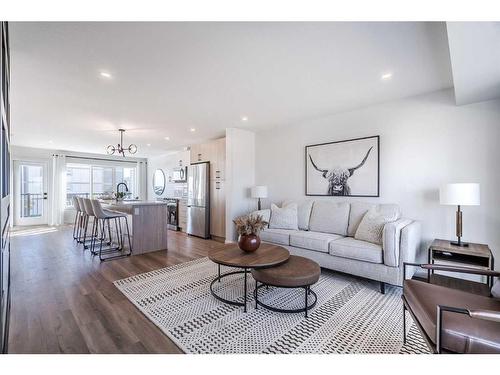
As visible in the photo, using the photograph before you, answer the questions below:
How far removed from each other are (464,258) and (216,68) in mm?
3342

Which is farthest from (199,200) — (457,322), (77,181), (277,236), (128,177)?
(77,181)

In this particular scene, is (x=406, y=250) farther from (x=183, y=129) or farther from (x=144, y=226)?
(x=183, y=129)

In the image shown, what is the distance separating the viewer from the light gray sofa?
244cm

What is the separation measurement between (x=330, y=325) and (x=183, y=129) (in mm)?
4251

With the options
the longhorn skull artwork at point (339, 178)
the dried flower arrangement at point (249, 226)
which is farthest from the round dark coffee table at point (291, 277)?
the longhorn skull artwork at point (339, 178)

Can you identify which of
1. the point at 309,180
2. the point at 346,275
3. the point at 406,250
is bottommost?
the point at 346,275

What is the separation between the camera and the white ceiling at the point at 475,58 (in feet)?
4.90

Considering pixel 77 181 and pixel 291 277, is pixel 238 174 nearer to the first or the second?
pixel 291 277

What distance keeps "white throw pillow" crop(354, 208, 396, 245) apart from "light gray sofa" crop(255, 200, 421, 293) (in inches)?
3.5

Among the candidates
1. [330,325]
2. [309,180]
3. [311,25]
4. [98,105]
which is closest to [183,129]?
[98,105]

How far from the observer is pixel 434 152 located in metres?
2.95

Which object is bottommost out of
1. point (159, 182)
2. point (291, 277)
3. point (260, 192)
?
point (291, 277)

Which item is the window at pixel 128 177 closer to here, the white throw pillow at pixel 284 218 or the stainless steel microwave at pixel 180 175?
the stainless steel microwave at pixel 180 175
